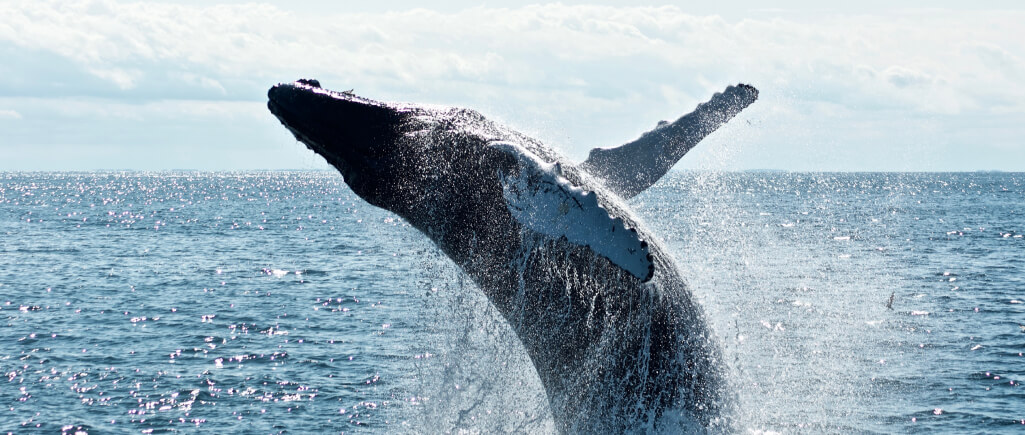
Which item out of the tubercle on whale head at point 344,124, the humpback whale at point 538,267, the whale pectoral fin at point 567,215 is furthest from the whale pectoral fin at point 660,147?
the whale pectoral fin at point 567,215

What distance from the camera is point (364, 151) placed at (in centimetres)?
755

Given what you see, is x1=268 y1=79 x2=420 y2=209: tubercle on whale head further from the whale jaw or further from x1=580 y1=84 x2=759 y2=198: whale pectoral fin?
x1=580 y1=84 x2=759 y2=198: whale pectoral fin

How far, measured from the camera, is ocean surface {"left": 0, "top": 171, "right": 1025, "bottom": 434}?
15.4 metres

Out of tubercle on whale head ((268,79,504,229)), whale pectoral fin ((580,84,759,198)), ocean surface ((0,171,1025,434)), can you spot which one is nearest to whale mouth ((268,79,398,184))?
tubercle on whale head ((268,79,504,229))

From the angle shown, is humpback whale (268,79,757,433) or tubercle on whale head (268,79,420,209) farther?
tubercle on whale head (268,79,420,209)

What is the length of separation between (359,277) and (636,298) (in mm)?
30513

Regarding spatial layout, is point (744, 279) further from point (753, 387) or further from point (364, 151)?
point (364, 151)

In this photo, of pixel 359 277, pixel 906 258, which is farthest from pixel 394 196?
pixel 906 258

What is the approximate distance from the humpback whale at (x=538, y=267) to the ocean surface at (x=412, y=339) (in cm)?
50

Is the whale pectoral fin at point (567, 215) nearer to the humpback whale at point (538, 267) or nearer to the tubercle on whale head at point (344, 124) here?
the humpback whale at point (538, 267)

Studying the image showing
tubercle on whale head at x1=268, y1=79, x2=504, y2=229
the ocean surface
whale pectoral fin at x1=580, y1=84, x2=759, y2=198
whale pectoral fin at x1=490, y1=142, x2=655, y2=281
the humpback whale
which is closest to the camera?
whale pectoral fin at x1=490, y1=142, x2=655, y2=281

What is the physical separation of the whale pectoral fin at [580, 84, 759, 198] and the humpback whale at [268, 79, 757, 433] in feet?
2.80

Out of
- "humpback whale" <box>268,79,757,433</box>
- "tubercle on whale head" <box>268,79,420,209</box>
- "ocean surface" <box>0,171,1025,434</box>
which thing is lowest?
"ocean surface" <box>0,171,1025,434</box>

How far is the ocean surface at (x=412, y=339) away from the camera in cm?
1535
